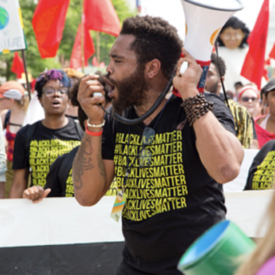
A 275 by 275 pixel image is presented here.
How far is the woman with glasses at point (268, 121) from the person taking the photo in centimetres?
447

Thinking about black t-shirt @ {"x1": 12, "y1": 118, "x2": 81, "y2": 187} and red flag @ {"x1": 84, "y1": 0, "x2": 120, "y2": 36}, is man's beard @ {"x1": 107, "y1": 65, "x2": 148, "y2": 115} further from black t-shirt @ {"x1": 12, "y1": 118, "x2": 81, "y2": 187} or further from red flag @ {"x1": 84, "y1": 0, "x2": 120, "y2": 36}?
red flag @ {"x1": 84, "y1": 0, "x2": 120, "y2": 36}

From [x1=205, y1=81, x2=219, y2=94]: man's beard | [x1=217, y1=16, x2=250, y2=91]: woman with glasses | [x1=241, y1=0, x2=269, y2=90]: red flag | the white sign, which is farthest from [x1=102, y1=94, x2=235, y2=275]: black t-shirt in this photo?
[x1=217, y1=16, x2=250, y2=91]: woman with glasses

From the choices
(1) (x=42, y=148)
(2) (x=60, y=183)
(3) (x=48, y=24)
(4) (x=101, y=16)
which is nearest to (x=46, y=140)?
(1) (x=42, y=148)

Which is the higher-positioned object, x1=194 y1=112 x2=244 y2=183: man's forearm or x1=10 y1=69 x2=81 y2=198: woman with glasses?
x1=194 y1=112 x2=244 y2=183: man's forearm

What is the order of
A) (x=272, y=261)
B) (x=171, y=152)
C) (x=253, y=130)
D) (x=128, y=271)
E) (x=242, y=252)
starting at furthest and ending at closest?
(x=253, y=130), (x=128, y=271), (x=171, y=152), (x=242, y=252), (x=272, y=261)

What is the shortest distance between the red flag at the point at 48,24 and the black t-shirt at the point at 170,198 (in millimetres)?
5401

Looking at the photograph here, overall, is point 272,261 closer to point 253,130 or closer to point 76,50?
point 253,130

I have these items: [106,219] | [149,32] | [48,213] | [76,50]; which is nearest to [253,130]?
[106,219]

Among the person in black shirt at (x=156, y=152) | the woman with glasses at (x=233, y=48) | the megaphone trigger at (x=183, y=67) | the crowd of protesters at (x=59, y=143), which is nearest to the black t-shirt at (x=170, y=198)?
the person in black shirt at (x=156, y=152)

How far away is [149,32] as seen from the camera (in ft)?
7.23

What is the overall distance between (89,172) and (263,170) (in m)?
1.66

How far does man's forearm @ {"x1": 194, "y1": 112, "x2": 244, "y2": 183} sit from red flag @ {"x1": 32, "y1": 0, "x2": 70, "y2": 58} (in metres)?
5.65

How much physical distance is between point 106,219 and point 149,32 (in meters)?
1.73

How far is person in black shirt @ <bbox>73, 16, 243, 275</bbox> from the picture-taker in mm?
1859
